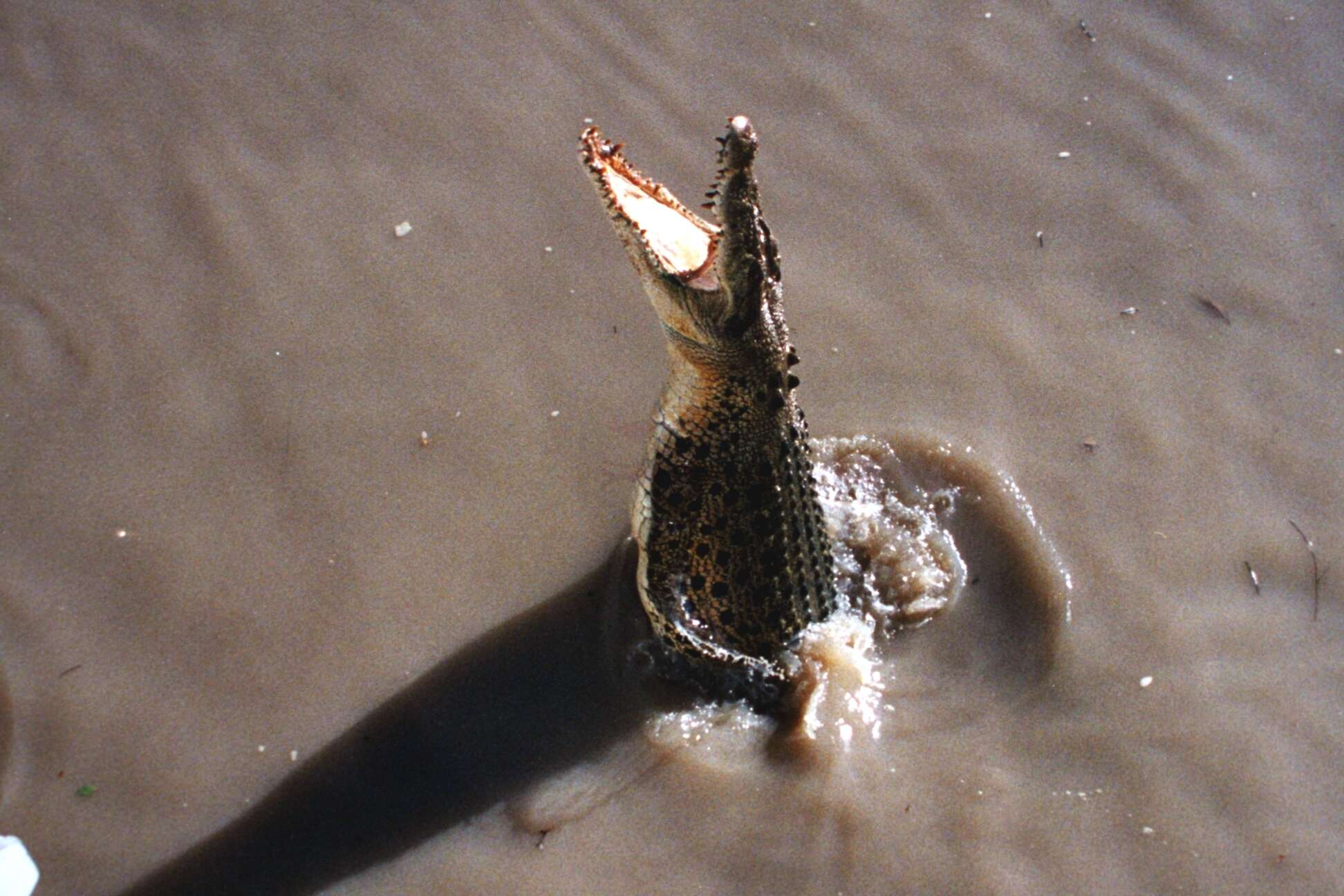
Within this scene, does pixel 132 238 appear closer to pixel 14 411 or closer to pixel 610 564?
pixel 14 411

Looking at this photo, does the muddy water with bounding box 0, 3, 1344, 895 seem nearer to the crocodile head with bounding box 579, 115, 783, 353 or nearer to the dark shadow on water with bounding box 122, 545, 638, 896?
the dark shadow on water with bounding box 122, 545, 638, 896

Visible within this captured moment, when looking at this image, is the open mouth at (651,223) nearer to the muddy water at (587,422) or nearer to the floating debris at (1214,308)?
the muddy water at (587,422)

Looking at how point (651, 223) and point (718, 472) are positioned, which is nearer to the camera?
point (651, 223)

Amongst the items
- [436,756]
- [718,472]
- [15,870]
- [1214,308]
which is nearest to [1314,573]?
[1214,308]

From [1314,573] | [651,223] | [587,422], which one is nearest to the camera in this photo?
[651,223]

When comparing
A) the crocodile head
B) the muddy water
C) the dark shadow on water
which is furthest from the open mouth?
the dark shadow on water

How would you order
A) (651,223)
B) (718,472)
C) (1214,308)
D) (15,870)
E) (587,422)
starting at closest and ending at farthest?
(15,870) < (651,223) < (718,472) < (587,422) < (1214,308)

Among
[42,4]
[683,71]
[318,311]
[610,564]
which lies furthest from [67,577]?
[683,71]

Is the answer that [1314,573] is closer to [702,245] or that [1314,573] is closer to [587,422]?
[702,245]
